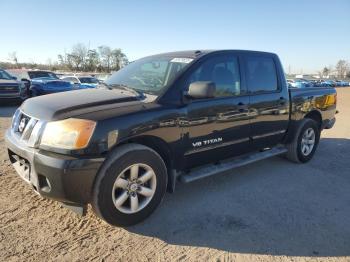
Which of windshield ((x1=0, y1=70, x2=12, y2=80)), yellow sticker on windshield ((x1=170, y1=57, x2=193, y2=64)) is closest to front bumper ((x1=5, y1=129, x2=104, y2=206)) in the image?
yellow sticker on windshield ((x1=170, y1=57, x2=193, y2=64))

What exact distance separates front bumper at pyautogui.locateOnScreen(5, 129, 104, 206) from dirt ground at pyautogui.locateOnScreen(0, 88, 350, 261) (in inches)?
17.1

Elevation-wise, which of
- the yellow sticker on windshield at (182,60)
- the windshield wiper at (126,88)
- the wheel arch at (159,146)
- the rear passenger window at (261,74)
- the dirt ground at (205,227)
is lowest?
the dirt ground at (205,227)

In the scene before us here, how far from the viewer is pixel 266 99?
4758mm

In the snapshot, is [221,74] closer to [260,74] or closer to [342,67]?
[260,74]

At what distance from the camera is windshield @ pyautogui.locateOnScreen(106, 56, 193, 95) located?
12.7 ft

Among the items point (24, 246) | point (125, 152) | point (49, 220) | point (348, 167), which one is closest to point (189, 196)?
point (125, 152)

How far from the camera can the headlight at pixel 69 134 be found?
2.91m

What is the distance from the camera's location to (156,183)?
3449 mm

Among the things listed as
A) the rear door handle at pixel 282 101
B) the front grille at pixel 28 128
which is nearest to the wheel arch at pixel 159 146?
the front grille at pixel 28 128

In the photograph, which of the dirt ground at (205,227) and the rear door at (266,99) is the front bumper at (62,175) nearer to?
the dirt ground at (205,227)

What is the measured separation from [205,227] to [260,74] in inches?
100

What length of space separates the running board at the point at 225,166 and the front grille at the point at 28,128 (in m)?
1.65

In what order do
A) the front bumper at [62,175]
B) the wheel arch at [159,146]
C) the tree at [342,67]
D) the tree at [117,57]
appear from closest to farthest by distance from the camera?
the front bumper at [62,175] → the wheel arch at [159,146] → the tree at [117,57] → the tree at [342,67]

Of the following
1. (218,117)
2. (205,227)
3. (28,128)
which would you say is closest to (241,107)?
(218,117)
